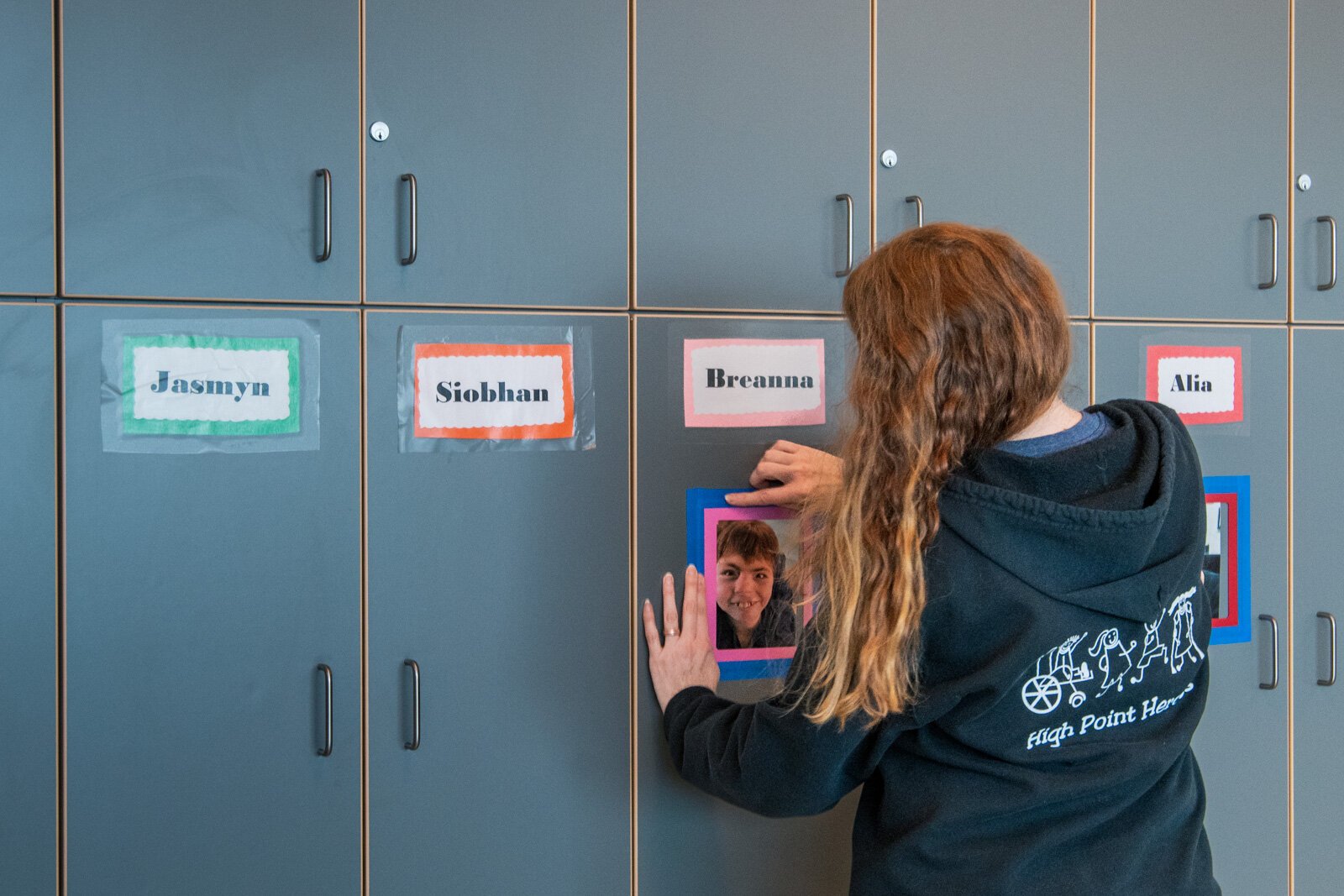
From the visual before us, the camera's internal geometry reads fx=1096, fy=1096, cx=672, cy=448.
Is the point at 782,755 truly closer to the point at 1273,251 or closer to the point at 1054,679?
the point at 1054,679

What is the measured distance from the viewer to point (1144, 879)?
3.79 feet

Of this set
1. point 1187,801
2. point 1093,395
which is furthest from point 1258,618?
point 1187,801

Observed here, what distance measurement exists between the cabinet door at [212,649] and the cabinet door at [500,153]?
0.50ft

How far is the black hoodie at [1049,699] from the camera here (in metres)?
1.07

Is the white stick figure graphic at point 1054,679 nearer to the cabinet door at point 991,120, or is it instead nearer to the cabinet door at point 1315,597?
the cabinet door at point 991,120

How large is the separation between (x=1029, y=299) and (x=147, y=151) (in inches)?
42.7

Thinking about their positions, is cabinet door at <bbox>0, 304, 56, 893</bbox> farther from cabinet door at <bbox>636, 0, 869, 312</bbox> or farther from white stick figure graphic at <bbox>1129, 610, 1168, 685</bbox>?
white stick figure graphic at <bbox>1129, 610, 1168, 685</bbox>

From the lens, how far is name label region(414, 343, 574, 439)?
59.3 inches

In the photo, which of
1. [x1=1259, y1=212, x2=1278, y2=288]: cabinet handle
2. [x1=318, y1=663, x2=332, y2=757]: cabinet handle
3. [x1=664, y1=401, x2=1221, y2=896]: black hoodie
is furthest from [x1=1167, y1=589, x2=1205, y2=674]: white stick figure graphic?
[x1=318, y1=663, x2=332, y2=757]: cabinet handle

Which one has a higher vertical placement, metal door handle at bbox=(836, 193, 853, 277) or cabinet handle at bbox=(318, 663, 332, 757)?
metal door handle at bbox=(836, 193, 853, 277)

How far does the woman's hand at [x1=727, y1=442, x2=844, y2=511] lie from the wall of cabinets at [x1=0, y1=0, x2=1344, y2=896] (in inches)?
1.8

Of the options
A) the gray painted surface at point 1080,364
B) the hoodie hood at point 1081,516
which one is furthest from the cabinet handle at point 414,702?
the gray painted surface at point 1080,364

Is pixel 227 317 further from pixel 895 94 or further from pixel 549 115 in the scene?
pixel 895 94

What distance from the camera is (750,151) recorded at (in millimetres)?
1624
